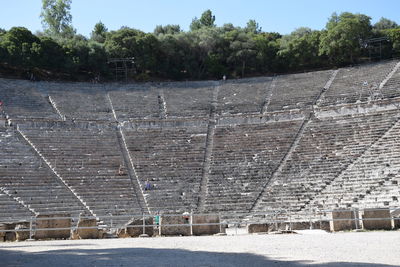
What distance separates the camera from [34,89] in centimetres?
3306

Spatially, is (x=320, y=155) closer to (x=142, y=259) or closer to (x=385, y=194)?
(x=385, y=194)

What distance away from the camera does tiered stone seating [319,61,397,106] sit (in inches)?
1134

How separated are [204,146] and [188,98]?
775 centimetres

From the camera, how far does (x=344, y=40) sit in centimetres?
3691

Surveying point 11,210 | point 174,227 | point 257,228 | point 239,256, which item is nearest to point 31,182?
point 11,210

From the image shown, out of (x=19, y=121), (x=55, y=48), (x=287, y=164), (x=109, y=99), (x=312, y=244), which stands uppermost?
(x=55, y=48)

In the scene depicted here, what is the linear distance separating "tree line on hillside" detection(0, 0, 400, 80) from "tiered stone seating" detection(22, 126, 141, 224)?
12094 mm

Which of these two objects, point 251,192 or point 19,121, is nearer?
point 251,192

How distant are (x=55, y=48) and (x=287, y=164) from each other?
23157 millimetres

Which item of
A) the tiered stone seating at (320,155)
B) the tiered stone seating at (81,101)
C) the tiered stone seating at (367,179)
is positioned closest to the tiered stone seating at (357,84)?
the tiered stone seating at (320,155)

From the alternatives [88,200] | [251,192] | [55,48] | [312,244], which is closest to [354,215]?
[312,244]

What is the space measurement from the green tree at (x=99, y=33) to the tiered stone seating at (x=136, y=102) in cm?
1151

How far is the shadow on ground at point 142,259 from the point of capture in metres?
7.52

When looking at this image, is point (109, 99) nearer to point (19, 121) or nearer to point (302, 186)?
point (19, 121)
